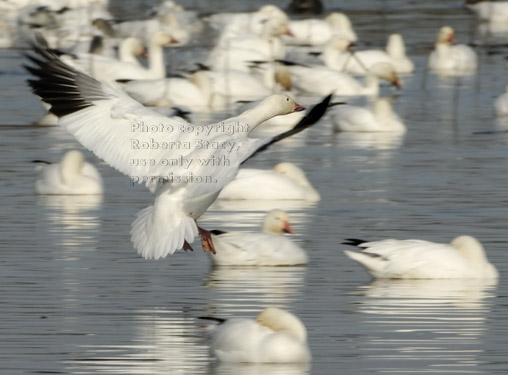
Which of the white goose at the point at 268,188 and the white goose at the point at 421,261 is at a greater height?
the white goose at the point at 421,261

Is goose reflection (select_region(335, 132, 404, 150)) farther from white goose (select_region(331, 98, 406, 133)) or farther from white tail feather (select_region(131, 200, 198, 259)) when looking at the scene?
white tail feather (select_region(131, 200, 198, 259))

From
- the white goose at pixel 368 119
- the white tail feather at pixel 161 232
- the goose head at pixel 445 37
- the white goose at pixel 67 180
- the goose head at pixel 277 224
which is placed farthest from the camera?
the goose head at pixel 445 37

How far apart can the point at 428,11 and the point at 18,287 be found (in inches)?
993

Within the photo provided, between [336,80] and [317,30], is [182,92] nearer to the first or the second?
[336,80]

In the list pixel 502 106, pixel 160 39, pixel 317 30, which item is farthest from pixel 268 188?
pixel 317 30

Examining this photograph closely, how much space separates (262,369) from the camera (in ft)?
28.5

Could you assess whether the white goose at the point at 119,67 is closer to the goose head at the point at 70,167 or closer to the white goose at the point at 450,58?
the white goose at the point at 450,58

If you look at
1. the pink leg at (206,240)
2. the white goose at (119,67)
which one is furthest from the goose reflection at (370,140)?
the pink leg at (206,240)

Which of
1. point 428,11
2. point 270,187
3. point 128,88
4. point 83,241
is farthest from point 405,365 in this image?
point 428,11

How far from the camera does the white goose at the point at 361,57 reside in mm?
26719

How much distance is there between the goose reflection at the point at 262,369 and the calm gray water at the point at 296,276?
0.05ft

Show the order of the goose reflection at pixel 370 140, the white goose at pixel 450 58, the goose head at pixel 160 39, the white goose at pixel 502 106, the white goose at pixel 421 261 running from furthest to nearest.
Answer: the white goose at pixel 450 58 < the goose head at pixel 160 39 < the white goose at pixel 502 106 < the goose reflection at pixel 370 140 < the white goose at pixel 421 261

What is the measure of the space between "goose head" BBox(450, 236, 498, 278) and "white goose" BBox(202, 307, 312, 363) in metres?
2.89

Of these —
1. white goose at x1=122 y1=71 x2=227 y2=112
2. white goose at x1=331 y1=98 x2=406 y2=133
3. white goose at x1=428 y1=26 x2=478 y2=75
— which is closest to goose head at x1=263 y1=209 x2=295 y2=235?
white goose at x1=331 y1=98 x2=406 y2=133
